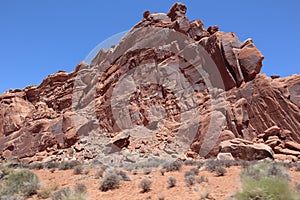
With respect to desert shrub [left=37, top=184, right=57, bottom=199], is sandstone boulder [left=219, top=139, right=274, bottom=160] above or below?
above

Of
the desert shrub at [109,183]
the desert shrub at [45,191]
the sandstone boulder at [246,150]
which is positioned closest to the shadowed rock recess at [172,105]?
the sandstone boulder at [246,150]

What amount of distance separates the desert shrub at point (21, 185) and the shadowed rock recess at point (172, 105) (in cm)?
976

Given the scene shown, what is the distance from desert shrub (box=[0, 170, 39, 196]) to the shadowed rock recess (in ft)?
32.0

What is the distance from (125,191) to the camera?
34.8 feet

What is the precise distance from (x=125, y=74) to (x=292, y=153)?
799 inches

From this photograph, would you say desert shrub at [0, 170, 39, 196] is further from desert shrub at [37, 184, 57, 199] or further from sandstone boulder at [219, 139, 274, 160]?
sandstone boulder at [219, 139, 274, 160]

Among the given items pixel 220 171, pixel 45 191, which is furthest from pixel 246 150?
pixel 45 191

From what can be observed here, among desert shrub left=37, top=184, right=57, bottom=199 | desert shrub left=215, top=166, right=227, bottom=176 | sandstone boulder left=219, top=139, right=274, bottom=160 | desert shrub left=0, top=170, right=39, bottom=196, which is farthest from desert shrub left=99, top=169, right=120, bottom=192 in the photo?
sandstone boulder left=219, top=139, right=274, bottom=160

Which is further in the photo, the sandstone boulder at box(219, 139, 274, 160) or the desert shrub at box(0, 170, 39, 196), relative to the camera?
the sandstone boulder at box(219, 139, 274, 160)

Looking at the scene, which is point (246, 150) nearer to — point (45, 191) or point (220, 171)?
point (220, 171)

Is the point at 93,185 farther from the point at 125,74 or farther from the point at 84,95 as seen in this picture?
the point at 84,95

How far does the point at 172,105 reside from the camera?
2919 cm

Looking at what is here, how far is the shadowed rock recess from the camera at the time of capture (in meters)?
22.5

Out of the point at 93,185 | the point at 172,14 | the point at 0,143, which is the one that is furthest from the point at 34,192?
the point at 0,143
